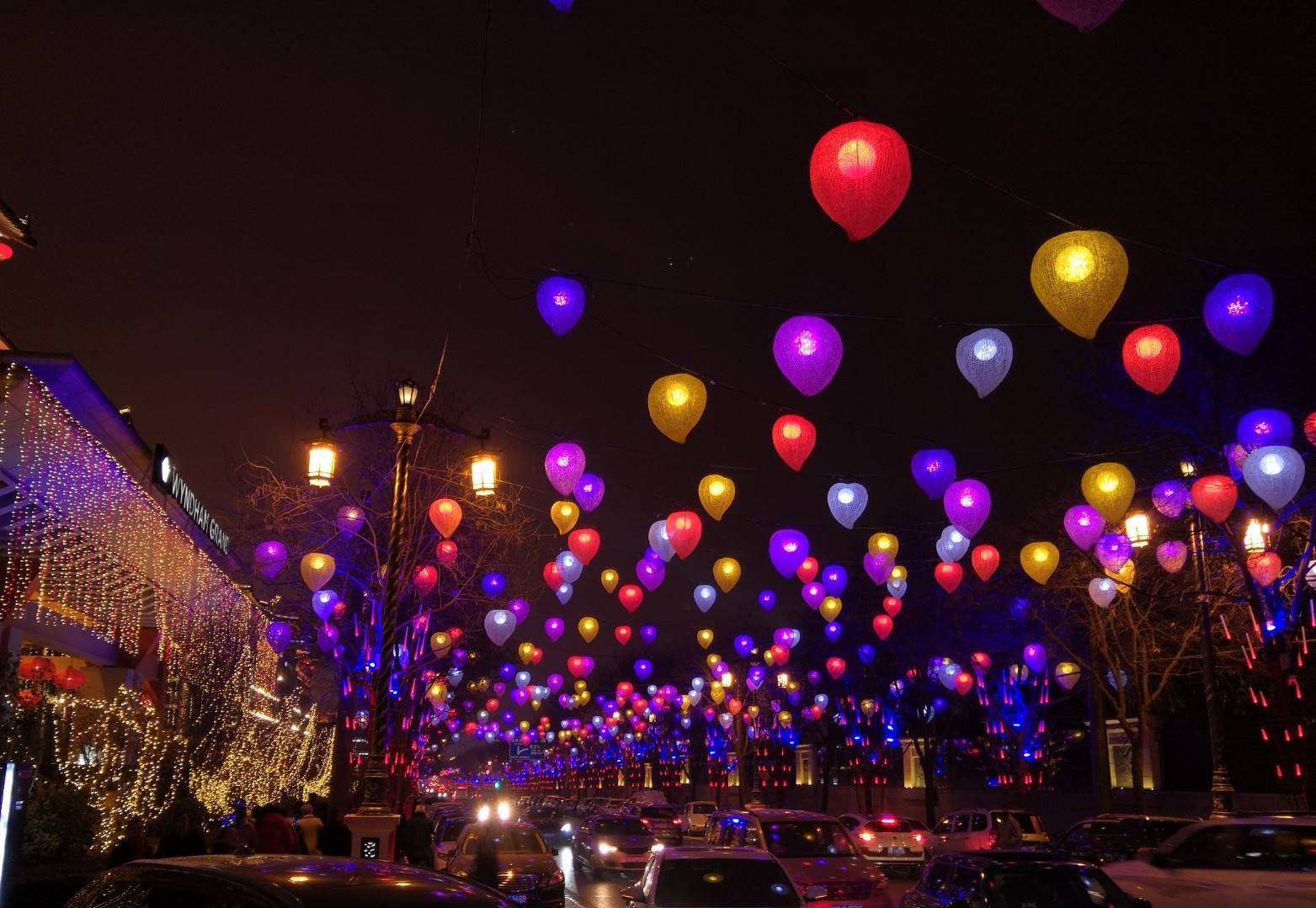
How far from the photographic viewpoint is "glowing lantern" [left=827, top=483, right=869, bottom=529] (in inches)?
711

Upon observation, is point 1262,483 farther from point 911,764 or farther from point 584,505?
point 911,764

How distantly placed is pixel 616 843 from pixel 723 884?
62.5 ft

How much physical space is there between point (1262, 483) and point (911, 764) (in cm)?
4480

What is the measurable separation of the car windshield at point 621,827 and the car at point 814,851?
12.1m

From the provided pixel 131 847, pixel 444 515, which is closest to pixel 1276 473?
pixel 444 515

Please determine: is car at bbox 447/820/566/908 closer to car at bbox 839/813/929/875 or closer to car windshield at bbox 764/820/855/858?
car windshield at bbox 764/820/855/858

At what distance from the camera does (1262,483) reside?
15797 mm

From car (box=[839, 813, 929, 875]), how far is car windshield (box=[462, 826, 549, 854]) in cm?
1194

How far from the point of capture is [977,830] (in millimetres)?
24656

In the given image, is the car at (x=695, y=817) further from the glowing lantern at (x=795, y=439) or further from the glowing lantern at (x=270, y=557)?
the glowing lantern at (x=795, y=439)

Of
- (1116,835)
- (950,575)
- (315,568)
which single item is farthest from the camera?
(950,575)

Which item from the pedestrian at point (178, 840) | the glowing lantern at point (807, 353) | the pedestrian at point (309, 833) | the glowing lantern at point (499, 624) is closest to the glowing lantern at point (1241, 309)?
the glowing lantern at point (807, 353)

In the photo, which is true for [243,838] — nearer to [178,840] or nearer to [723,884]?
[178,840]

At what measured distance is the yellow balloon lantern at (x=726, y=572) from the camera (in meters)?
23.4
